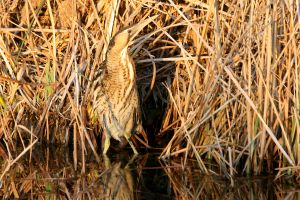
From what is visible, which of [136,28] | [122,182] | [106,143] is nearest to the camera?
[122,182]

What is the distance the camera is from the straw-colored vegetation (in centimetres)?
388

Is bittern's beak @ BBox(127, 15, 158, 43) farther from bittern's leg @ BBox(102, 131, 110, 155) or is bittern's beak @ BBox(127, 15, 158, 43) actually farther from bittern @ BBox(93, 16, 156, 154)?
bittern's leg @ BBox(102, 131, 110, 155)

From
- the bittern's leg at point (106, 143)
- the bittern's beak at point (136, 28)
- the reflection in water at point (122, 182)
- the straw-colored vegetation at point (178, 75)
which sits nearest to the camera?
the reflection in water at point (122, 182)

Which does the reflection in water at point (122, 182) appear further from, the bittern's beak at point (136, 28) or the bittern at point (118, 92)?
the bittern's beak at point (136, 28)

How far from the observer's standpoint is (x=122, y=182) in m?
4.00

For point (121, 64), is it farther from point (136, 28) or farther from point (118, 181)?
point (118, 181)

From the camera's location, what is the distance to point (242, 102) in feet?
13.1

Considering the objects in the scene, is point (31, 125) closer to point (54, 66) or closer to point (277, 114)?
point (54, 66)

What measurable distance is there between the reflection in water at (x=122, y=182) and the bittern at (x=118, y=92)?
0.71ft

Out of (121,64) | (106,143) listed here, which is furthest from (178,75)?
(106,143)

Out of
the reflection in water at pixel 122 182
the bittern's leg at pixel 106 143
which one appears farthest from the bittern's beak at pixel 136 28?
the reflection in water at pixel 122 182

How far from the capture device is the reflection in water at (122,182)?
147 inches

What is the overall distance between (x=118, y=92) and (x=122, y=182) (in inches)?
24.9

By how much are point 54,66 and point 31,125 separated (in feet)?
1.23
